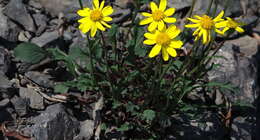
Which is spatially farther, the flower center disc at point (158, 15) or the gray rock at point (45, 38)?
the gray rock at point (45, 38)

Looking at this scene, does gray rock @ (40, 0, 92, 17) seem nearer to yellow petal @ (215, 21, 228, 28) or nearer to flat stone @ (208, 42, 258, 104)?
flat stone @ (208, 42, 258, 104)

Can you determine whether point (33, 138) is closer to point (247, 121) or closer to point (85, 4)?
point (85, 4)

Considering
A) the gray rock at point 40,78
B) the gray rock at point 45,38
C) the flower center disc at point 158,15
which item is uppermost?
the flower center disc at point 158,15

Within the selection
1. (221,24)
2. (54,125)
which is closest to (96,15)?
(221,24)

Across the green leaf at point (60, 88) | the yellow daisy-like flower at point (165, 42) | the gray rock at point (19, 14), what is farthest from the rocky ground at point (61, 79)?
the yellow daisy-like flower at point (165, 42)

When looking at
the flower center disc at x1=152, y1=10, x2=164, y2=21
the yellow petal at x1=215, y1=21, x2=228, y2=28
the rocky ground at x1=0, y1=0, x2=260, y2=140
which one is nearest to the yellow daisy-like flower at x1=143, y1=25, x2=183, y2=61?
the flower center disc at x1=152, y1=10, x2=164, y2=21

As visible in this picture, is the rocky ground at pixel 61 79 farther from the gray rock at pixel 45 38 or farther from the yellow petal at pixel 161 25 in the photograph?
the yellow petal at pixel 161 25
